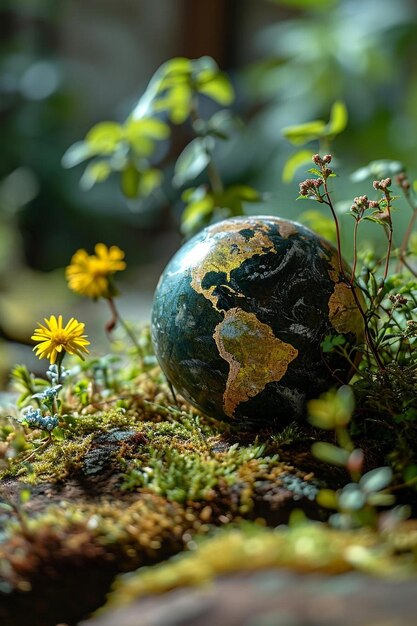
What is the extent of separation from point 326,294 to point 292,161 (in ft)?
1.34

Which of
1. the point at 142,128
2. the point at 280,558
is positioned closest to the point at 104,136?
the point at 142,128

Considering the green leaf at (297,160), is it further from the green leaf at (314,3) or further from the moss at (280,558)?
the green leaf at (314,3)

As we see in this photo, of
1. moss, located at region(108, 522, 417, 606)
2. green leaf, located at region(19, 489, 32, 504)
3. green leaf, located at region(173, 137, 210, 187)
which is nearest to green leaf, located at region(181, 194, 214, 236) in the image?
green leaf, located at region(173, 137, 210, 187)

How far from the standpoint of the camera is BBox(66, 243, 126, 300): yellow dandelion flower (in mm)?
1366

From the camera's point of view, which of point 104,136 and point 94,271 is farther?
point 104,136

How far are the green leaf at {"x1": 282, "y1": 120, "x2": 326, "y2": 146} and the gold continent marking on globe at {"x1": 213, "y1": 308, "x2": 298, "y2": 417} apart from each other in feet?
1.57

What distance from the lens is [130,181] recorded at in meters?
1.73

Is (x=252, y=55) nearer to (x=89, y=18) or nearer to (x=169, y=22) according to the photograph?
(x=169, y=22)

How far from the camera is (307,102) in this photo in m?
3.38

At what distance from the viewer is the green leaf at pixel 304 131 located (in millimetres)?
1402

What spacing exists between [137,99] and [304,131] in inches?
121

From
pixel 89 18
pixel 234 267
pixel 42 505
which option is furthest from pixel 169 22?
pixel 42 505

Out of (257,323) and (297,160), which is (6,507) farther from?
(297,160)

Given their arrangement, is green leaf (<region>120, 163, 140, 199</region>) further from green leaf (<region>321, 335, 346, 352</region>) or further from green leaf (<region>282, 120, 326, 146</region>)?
green leaf (<region>321, 335, 346, 352</region>)
